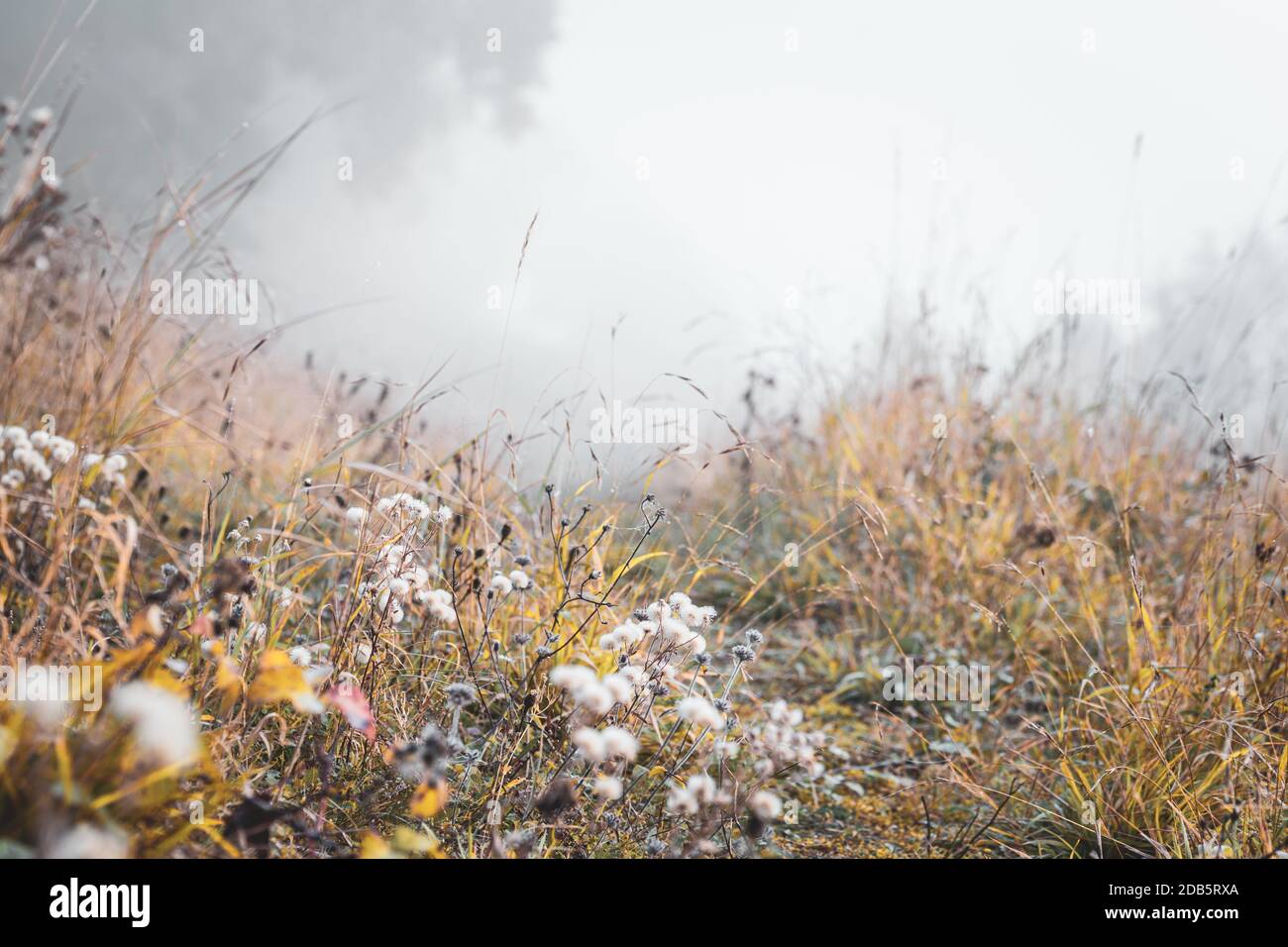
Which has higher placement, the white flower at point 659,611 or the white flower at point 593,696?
the white flower at point 659,611

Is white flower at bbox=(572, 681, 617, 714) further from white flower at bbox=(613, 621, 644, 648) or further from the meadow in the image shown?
white flower at bbox=(613, 621, 644, 648)

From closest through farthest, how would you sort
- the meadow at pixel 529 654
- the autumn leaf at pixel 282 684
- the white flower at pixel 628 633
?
the autumn leaf at pixel 282 684
the meadow at pixel 529 654
the white flower at pixel 628 633

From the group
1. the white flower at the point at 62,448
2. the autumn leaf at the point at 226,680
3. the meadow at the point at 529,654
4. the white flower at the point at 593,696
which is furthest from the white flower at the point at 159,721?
the white flower at the point at 62,448

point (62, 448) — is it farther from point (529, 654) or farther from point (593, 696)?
point (593, 696)

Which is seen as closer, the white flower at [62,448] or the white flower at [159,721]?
the white flower at [159,721]

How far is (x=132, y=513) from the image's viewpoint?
2473 mm

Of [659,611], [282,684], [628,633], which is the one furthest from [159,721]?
[659,611]

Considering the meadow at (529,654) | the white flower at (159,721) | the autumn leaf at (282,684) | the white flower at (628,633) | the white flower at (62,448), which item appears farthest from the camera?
the white flower at (62,448)

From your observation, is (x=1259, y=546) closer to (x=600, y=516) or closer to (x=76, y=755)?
(x=600, y=516)

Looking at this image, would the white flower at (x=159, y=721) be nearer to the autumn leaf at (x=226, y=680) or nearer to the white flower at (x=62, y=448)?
the autumn leaf at (x=226, y=680)

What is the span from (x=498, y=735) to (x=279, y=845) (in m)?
0.51

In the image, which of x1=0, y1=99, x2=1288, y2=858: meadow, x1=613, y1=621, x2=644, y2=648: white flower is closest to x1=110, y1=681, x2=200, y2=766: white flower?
x1=0, y1=99, x2=1288, y2=858: meadow

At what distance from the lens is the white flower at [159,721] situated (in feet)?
2.88

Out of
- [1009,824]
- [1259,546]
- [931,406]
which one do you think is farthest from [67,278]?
[1259,546]
